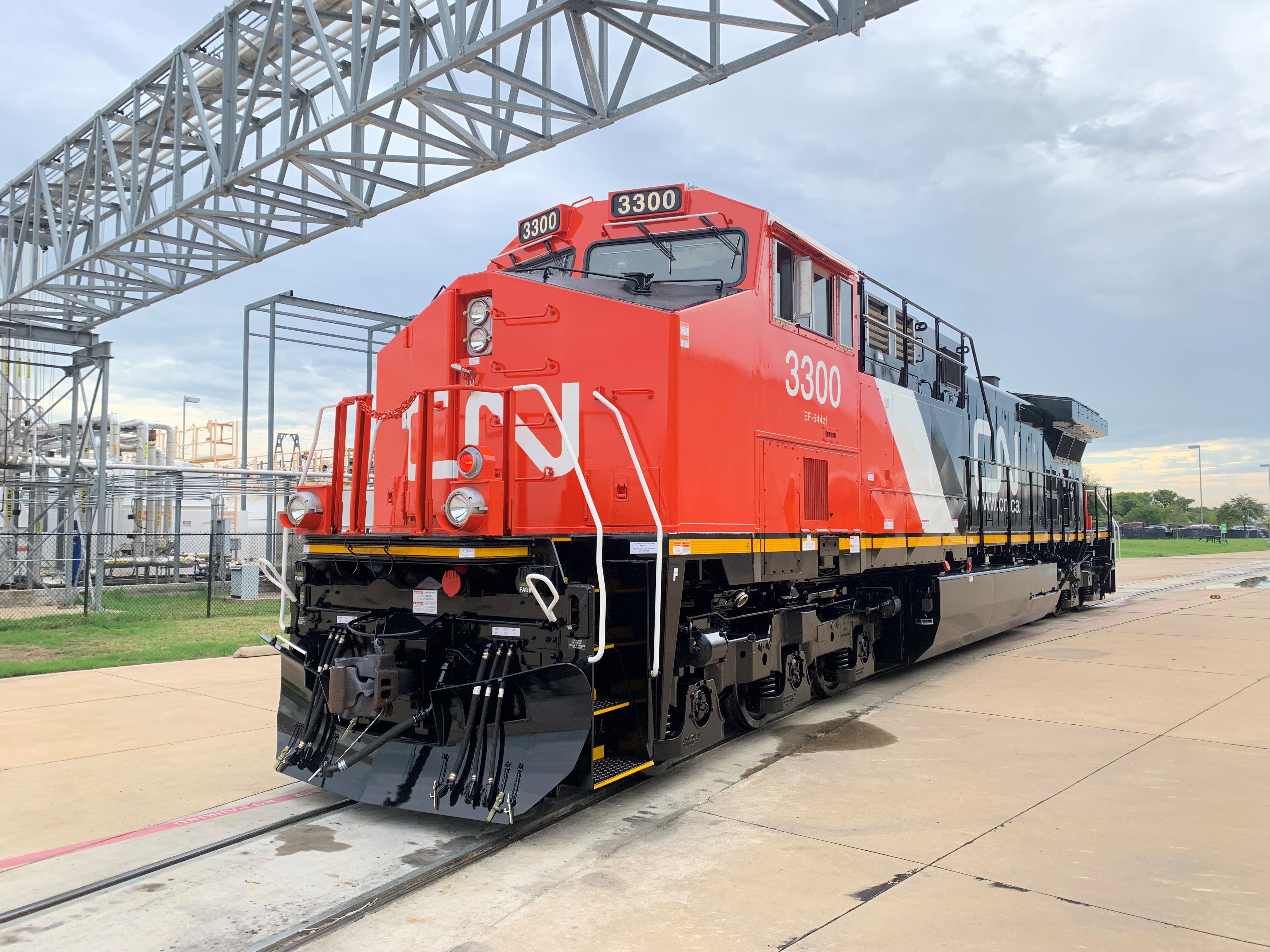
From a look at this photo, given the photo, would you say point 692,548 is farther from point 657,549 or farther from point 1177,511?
point 1177,511

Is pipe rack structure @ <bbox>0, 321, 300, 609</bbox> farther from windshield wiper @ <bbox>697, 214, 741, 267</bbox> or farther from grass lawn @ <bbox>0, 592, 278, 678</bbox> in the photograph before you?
windshield wiper @ <bbox>697, 214, 741, 267</bbox>

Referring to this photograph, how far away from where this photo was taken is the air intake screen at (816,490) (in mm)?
6383

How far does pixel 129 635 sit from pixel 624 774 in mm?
10337

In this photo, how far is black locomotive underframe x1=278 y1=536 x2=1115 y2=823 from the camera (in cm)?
444

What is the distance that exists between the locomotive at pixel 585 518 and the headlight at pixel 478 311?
28 mm

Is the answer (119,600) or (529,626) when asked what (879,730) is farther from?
(119,600)

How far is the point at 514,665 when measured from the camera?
4.61 meters

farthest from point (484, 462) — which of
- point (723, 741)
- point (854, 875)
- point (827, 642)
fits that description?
point (827, 642)

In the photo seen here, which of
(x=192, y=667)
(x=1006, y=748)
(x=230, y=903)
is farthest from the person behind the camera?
(x=192, y=667)

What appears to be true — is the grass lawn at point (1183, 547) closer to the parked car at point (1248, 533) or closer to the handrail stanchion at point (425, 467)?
the parked car at point (1248, 533)

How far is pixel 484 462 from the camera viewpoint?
4.64 m

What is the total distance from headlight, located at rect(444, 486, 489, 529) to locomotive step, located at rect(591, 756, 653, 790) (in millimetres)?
1423

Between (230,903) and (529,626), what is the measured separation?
176 cm

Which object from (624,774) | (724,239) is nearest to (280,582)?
(624,774)
